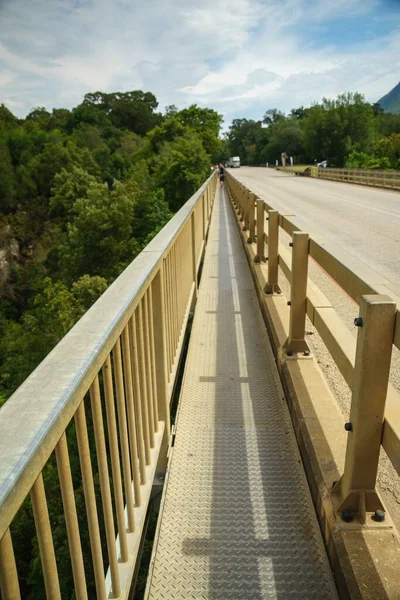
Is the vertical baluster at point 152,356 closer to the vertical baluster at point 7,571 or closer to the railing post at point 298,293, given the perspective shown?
the railing post at point 298,293

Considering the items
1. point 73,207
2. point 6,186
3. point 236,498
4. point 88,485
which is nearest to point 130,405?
point 88,485

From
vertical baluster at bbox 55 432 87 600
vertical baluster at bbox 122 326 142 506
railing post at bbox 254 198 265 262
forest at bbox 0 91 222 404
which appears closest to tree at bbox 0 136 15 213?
forest at bbox 0 91 222 404

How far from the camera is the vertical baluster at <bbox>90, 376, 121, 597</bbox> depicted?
1.47 m

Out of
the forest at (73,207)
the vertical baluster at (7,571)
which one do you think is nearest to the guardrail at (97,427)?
the vertical baluster at (7,571)

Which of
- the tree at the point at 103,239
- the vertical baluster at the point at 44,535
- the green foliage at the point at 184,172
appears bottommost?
the tree at the point at 103,239

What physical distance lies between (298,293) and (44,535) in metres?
2.89

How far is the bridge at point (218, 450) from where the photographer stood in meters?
1.15

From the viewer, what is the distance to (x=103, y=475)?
5.16 ft

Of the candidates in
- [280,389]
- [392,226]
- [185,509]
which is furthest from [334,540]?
[392,226]

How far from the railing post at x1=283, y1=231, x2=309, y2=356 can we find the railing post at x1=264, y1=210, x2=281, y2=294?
177cm

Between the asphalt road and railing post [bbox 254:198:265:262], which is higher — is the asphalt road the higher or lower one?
the lower one

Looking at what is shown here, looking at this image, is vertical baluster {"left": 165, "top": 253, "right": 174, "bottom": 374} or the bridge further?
vertical baluster {"left": 165, "top": 253, "right": 174, "bottom": 374}

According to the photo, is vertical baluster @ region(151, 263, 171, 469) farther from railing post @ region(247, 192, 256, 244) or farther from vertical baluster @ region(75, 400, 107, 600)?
railing post @ region(247, 192, 256, 244)

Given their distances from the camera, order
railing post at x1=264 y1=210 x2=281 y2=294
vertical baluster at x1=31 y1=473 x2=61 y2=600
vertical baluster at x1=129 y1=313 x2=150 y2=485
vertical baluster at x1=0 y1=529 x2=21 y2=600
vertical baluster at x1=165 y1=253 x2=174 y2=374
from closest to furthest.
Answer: vertical baluster at x1=0 y1=529 x2=21 y2=600 → vertical baluster at x1=31 y1=473 x2=61 y2=600 → vertical baluster at x1=129 y1=313 x2=150 y2=485 → vertical baluster at x1=165 y1=253 x2=174 y2=374 → railing post at x1=264 y1=210 x2=281 y2=294
